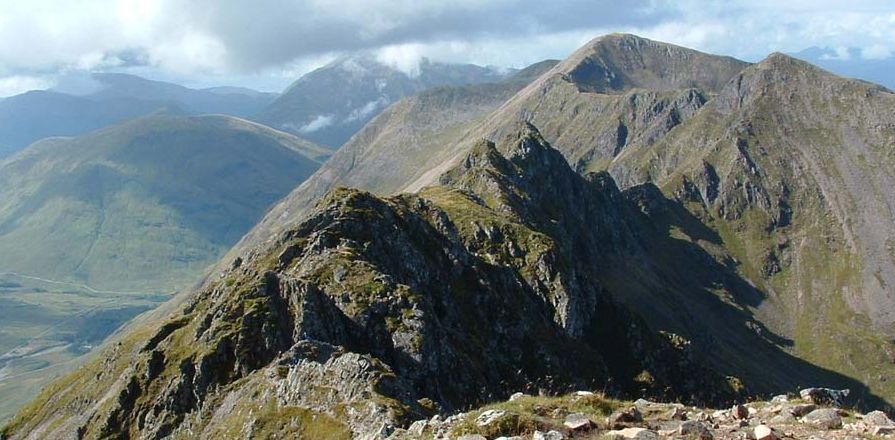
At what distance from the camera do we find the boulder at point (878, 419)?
24.4 metres

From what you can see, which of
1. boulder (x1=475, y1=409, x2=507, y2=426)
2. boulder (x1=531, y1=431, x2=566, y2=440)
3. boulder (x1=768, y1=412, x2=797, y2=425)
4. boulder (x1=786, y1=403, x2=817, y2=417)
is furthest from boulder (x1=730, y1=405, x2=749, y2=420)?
boulder (x1=475, y1=409, x2=507, y2=426)

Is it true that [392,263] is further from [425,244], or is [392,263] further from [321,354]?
[321,354]

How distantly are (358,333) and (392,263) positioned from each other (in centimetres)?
2433

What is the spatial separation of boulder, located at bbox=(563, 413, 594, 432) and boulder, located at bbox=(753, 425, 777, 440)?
18.8 ft

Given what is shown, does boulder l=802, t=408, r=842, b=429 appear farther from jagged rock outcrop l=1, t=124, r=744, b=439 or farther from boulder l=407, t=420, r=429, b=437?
boulder l=407, t=420, r=429, b=437

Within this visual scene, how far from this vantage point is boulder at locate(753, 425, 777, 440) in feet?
77.4

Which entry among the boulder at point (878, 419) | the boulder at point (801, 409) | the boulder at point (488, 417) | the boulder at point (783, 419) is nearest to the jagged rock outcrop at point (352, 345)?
the boulder at point (488, 417)

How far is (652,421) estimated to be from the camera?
1071 inches

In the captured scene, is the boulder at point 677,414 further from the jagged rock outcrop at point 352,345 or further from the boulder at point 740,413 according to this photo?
the jagged rock outcrop at point 352,345

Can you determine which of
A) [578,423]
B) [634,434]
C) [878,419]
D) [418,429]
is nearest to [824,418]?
[878,419]

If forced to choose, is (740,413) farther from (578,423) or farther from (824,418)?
(578,423)

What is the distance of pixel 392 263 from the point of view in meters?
110

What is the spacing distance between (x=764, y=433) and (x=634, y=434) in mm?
4272

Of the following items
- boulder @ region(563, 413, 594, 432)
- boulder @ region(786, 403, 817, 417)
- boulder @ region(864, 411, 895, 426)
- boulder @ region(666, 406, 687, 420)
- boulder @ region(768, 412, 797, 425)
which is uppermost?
boulder @ region(864, 411, 895, 426)
